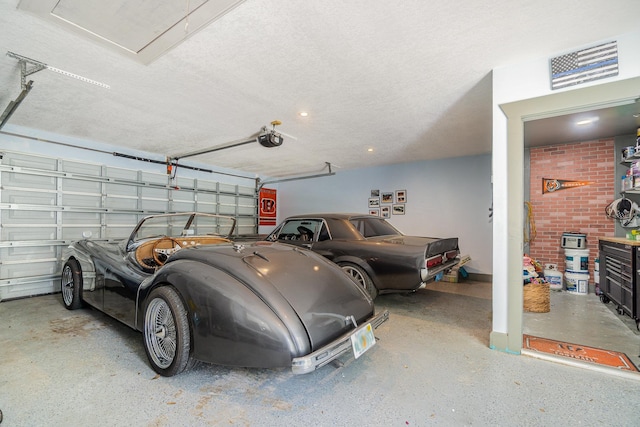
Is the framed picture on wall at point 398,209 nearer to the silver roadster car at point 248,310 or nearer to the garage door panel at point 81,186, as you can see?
the silver roadster car at point 248,310

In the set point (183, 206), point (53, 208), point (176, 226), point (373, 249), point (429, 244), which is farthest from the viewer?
point (183, 206)

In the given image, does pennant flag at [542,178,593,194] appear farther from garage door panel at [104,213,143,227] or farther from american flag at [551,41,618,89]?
garage door panel at [104,213,143,227]

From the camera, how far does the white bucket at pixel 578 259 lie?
4250mm

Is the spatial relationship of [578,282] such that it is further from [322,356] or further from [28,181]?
[28,181]

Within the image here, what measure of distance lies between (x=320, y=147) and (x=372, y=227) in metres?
1.89

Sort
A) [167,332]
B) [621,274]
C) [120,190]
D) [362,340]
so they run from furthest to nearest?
[120,190] → [621,274] → [167,332] → [362,340]

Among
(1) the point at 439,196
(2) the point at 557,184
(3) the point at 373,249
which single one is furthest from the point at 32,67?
(2) the point at 557,184

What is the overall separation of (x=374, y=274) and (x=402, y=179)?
369 centimetres

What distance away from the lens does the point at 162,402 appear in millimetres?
1647

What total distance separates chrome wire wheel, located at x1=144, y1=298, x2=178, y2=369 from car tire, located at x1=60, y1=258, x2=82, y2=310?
6.44ft

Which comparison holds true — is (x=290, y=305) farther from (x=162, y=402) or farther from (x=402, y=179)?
(x=402, y=179)

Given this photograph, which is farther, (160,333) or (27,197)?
(27,197)

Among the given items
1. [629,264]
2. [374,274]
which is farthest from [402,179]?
[629,264]

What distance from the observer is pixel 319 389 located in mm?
1806
